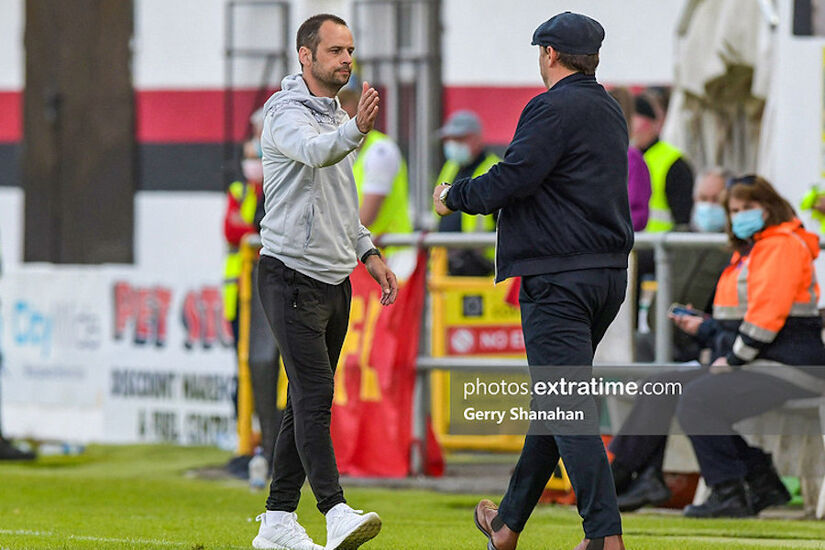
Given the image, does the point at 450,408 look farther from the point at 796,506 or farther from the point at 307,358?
the point at 307,358

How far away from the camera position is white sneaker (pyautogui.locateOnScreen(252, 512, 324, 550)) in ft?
20.1

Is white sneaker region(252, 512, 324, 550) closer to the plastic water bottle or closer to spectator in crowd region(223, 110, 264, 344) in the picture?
the plastic water bottle

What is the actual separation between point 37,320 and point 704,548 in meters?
7.23

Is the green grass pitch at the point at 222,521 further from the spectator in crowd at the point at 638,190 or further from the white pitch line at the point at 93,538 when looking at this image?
the spectator in crowd at the point at 638,190

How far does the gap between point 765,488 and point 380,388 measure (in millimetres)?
2235

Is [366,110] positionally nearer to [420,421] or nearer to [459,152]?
[420,421]

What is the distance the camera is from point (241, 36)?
12430mm

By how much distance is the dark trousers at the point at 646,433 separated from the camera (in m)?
8.04

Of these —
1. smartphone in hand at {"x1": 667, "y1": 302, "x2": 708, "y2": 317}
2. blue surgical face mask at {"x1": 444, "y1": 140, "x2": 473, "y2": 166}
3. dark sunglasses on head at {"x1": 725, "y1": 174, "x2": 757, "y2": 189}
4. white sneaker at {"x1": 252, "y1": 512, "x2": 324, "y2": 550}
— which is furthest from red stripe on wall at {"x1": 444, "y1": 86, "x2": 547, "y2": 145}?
white sneaker at {"x1": 252, "y1": 512, "x2": 324, "y2": 550}

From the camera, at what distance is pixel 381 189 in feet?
32.1

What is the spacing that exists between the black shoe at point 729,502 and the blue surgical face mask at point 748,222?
3.63 ft

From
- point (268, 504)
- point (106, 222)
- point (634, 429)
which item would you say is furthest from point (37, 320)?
point (268, 504)

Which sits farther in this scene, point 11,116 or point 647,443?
point 11,116

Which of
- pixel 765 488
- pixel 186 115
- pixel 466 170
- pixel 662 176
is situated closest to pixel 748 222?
pixel 765 488
